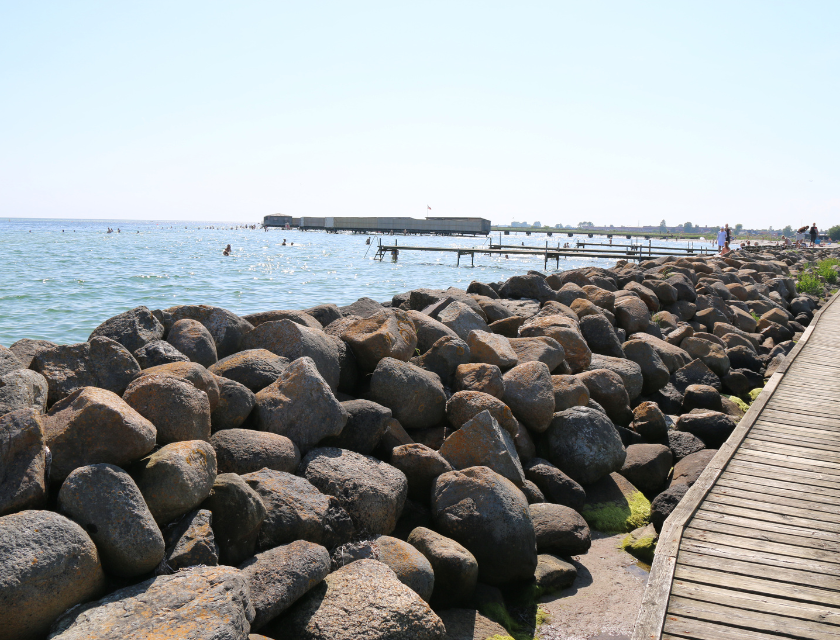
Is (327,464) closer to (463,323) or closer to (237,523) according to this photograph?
(237,523)

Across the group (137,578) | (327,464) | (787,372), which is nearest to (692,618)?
(327,464)

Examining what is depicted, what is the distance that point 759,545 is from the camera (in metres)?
4.74

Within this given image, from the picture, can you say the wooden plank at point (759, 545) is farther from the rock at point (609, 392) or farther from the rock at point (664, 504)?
the rock at point (609, 392)

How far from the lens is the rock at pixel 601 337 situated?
9516 millimetres

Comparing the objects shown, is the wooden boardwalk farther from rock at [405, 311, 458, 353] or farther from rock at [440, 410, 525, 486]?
rock at [405, 311, 458, 353]

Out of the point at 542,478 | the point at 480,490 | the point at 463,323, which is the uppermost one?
the point at 463,323

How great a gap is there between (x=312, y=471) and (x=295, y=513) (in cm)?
58

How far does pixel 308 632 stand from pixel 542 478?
Result: 3.35 m

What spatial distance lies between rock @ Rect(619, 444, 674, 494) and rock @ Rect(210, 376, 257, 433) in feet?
14.4

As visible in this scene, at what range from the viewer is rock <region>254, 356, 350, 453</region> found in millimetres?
4941

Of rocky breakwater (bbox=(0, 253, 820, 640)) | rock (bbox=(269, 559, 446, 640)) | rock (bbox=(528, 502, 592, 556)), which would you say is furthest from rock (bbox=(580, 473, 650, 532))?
rock (bbox=(269, 559, 446, 640))

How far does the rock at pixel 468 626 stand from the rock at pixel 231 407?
2069mm

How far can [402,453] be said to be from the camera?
532 centimetres

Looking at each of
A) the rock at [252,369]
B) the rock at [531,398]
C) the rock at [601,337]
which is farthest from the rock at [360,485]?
the rock at [601,337]
